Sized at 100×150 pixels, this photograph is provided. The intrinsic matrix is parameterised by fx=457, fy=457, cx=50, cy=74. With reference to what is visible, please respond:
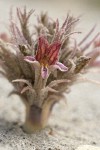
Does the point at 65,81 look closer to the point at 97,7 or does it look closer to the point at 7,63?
the point at 7,63

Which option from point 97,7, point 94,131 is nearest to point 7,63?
point 94,131

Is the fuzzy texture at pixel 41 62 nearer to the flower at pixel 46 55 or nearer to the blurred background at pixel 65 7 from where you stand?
the flower at pixel 46 55

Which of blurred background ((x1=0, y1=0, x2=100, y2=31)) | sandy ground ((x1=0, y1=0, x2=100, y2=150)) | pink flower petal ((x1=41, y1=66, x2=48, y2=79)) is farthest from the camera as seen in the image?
blurred background ((x1=0, y1=0, x2=100, y2=31))

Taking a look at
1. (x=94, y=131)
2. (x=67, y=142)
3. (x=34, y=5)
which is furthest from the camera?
(x=34, y=5)

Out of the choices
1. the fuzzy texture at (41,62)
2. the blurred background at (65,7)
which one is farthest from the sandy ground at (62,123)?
the blurred background at (65,7)

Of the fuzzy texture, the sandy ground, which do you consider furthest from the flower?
the sandy ground

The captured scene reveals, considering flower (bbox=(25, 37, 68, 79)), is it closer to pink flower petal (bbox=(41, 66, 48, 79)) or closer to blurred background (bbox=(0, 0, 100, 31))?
pink flower petal (bbox=(41, 66, 48, 79))
